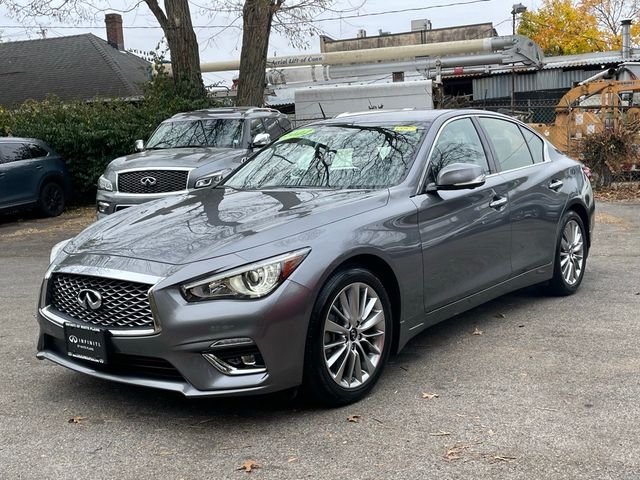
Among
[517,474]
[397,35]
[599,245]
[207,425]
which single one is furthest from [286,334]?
[397,35]

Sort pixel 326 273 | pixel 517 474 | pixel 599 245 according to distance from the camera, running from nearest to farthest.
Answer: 1. pixel 517 474
2. pixel 326 273
3. pixel 599 245

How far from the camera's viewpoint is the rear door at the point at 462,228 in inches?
188

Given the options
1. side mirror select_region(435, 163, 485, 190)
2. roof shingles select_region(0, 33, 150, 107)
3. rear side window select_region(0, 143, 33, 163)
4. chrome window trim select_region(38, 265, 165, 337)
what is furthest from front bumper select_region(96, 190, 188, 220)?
roof shingles select_region(0, 33, 150, 107)

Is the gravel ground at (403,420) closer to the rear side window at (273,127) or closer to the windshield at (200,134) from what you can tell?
the windshield at (200,134)

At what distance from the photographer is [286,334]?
149 inches

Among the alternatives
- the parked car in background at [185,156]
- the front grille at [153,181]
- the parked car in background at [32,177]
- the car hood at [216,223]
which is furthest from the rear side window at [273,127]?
the car hood at [216,223]

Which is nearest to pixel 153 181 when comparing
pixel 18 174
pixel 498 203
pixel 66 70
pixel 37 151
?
pixel 18 174

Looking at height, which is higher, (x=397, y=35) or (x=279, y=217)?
(x=397, y=35)

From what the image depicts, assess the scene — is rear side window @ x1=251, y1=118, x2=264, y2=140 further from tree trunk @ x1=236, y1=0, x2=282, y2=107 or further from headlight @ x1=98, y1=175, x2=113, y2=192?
tree trunk @ x1=236, y1=0, x2=282, y2=107

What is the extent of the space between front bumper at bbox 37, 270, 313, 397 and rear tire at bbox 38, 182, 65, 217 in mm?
12139

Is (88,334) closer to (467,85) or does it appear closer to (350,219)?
(350,219)

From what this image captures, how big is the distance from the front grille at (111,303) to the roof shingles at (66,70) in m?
27.6

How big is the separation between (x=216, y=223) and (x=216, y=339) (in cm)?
85

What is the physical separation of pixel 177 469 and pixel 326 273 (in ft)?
4.00
